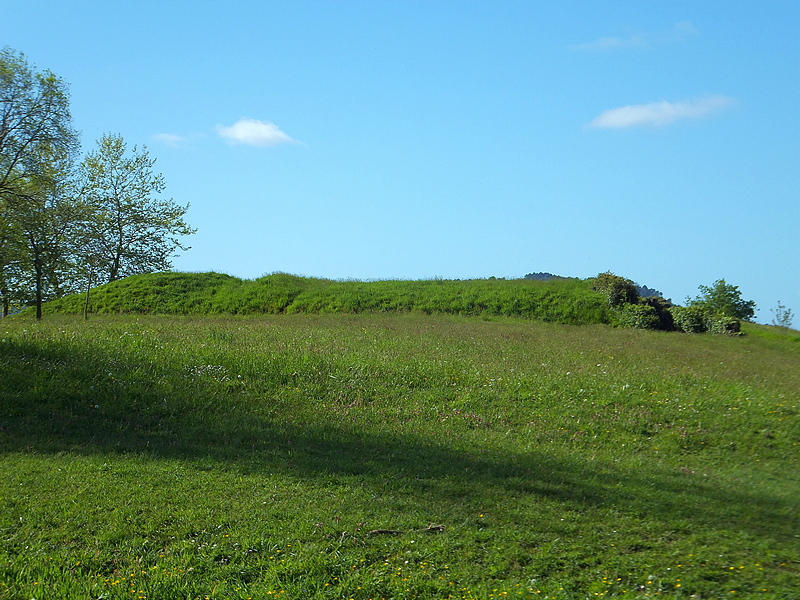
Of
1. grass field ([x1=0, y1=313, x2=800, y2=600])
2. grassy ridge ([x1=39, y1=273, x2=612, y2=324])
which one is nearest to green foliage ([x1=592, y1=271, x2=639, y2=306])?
grassy ridge ([x1=39, y1=273, x2=612, y2=324])

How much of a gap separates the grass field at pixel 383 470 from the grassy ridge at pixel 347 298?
10305 millimetres

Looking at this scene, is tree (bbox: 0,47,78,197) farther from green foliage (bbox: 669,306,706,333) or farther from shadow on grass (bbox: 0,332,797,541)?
green foliage (bbox: 669,306,706,333)

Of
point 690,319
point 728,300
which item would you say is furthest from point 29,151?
point 728,300

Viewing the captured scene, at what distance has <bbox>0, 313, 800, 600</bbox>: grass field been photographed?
645 centimetres

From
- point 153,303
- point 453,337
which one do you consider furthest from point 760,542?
point 153,303

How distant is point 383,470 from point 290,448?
6.36 ft

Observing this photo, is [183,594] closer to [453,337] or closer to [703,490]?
[703,490]

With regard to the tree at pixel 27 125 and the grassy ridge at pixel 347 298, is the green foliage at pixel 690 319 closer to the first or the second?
the grassy ridge at pixel 347 298

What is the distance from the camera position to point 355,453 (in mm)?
10617

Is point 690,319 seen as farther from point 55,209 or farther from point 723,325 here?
point 55,209

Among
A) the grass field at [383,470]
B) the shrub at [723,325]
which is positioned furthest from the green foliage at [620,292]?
Answer: the grass field at [383,470]

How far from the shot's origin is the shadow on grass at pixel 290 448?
8.96 metres

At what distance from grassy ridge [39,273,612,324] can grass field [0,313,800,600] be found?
33.8 feet

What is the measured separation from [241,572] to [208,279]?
3066cm
